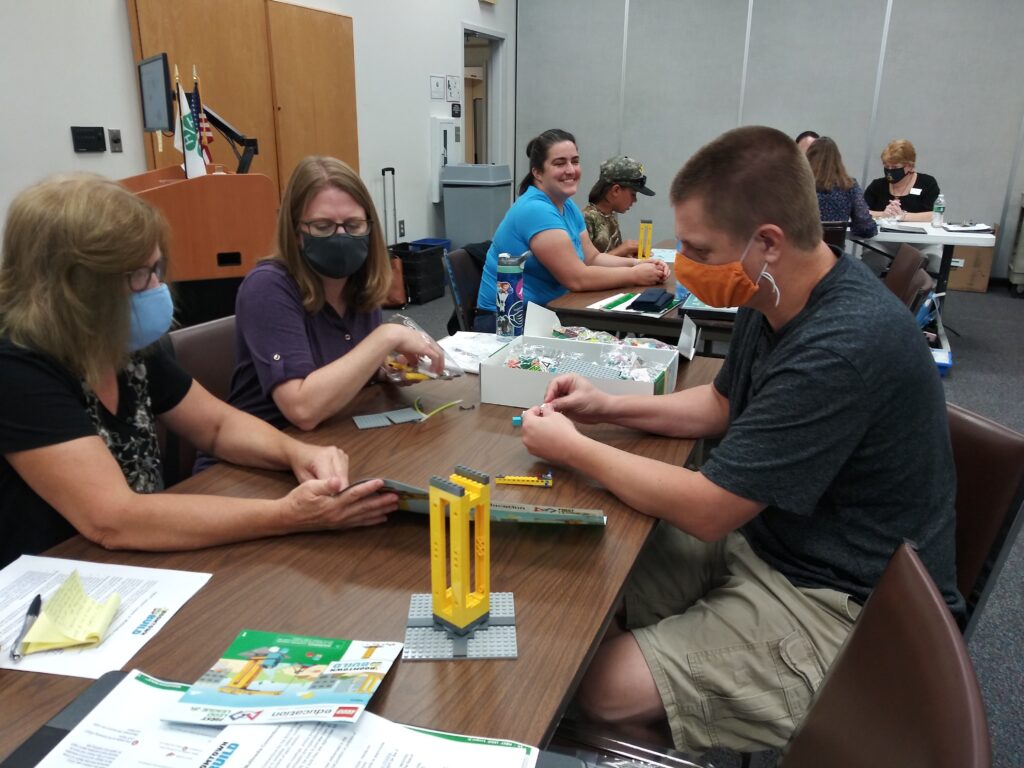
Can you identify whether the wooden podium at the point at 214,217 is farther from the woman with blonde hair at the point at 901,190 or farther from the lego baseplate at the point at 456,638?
the woman with blonde hair at the point at 901,190

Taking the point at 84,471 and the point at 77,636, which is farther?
the point at 84,471

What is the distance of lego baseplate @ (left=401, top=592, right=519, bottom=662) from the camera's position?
0.86m

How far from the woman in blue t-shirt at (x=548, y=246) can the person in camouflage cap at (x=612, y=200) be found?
1.93 feet

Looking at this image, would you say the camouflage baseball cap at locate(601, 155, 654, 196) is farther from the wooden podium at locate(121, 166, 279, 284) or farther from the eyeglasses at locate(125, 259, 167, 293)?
the eyeglasses at locate(125, 259, 167, 293)

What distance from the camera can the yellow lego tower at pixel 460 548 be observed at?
829mm

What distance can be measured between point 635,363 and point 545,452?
0.51 metres

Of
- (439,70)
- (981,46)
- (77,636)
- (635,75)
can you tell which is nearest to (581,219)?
(77,636)

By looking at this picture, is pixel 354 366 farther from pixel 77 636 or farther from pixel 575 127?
pixel 575 127

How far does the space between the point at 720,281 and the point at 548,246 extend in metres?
1.71

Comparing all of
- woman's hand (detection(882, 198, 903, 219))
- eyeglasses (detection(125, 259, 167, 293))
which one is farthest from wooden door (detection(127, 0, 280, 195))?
woman's hand (detection(882, 198, 903, 219))

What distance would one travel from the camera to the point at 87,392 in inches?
47.0

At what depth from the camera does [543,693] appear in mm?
805

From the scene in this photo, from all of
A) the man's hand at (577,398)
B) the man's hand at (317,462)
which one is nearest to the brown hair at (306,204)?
the man's hand at (317,462)

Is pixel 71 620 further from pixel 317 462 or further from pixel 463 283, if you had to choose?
pixel 463 283
